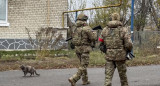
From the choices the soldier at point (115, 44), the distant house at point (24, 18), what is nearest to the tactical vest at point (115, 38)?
the soldier at point (115, 44)

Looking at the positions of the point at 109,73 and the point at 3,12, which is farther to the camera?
the point at 3,12

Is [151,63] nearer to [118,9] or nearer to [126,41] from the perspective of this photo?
[126,41]

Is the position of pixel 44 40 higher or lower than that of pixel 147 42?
higher

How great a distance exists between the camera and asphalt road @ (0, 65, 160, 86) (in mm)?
10076

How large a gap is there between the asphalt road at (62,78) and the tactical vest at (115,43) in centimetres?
210

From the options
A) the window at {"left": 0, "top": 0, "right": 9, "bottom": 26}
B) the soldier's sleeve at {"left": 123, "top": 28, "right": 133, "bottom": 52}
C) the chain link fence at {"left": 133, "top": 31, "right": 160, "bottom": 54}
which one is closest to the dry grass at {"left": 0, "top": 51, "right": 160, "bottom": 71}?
the chain link fence at {"left": 133, "top": 31, "right": 160, "bottom": 54}

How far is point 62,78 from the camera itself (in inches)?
447

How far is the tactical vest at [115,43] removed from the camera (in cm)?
788

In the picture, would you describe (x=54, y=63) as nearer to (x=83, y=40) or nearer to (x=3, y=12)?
(x=83, y=40)

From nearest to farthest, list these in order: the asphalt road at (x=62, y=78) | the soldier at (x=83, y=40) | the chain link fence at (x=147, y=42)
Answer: the soldier at (x=83, y=40) < the asphalt road at (x=62, y=78) < the chain link fence at (x=147, y=42)

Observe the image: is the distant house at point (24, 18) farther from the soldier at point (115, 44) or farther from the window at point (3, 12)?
the soldier at point (115, 44)

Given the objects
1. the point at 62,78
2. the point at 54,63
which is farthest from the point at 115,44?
the point at 54,63

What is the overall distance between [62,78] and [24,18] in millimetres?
10201

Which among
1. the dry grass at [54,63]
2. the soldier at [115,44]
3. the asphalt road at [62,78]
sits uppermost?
the soldier at [115,44]
